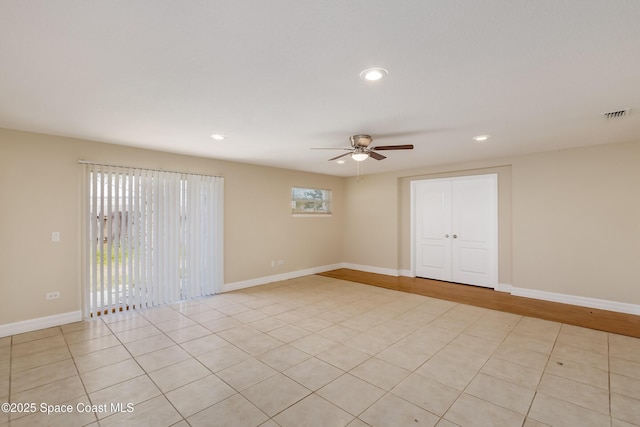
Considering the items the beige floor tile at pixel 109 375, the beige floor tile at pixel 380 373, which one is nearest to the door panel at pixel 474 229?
the beige floor tile at pixel 380 373

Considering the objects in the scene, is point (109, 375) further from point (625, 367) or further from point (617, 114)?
point (617, 114)

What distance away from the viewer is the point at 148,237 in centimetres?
457

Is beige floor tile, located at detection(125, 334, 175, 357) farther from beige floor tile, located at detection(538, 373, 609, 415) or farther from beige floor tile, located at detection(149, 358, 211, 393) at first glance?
beige floor tile, located at detection(538, 373, 609, 415)

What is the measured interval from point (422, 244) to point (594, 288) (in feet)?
9.71

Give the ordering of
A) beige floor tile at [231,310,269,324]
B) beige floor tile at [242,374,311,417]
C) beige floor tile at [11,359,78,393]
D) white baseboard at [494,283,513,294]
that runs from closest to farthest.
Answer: beige floor tile at [242,374,311,417], beige floor tile at [11,359,78,393], beige floor tile at [231,310,269,324], white baseboard at [494,283,513,294]

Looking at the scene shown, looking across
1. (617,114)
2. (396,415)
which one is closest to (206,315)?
(396,415)

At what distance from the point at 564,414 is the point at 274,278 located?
508 centimetres

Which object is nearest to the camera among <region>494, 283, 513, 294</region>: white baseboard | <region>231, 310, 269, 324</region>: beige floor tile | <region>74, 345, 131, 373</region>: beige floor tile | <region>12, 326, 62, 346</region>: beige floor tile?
<region>74, 345, 131, 373</region>: beige floor tile

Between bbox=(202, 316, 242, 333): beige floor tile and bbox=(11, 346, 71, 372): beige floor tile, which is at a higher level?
bbox=(11, 346, 71, 372): beige floor tile

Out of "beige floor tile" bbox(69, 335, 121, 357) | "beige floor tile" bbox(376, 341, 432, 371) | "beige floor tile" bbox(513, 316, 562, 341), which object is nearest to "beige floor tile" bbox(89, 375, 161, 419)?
"beige floor tile" bbox(69, 335, 121, 357)

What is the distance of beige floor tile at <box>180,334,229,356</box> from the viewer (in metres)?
3.16

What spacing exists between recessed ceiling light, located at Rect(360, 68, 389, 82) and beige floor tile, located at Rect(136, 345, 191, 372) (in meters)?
3.18

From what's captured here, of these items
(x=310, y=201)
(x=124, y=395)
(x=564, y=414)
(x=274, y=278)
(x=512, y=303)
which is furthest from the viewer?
(x=310, y=201)

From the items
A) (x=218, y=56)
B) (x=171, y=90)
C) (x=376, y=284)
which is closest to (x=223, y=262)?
(x=376, y=284)
